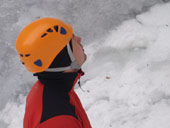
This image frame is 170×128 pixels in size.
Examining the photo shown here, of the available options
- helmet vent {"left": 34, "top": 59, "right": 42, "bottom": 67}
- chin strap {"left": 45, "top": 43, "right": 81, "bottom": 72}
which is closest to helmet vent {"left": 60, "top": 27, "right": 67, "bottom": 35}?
chin strap {"left": 45, "top": 43, "right": 81, "bottom": 72}

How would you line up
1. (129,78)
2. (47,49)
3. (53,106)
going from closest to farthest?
(53,106)
(47,49)
(129,78)

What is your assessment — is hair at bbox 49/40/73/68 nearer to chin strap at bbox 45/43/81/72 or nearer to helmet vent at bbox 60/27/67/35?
chin strap at bbox 45/43/81/72

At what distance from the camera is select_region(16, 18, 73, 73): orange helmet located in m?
1.45

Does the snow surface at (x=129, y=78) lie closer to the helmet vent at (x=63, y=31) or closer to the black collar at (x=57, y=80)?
the black collar at (x=57, y=80)

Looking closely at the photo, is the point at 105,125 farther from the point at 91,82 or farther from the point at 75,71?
the point at 75,71

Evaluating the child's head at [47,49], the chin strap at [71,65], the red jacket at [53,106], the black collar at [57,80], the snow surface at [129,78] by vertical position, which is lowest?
the snow surface at [129,78]

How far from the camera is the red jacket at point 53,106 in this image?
4.33 feet

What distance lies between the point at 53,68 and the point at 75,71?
0.19 m

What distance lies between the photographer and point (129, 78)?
3330 mm

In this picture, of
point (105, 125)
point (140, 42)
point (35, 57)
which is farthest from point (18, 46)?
point (140, 42)

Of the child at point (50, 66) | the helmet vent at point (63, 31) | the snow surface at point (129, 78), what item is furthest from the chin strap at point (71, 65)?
the snow surface at point (129, 78)

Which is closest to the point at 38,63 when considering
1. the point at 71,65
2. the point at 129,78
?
the point at 71,65

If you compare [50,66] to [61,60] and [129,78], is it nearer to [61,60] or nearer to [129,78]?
[61,60]

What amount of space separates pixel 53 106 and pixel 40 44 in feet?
1.39
